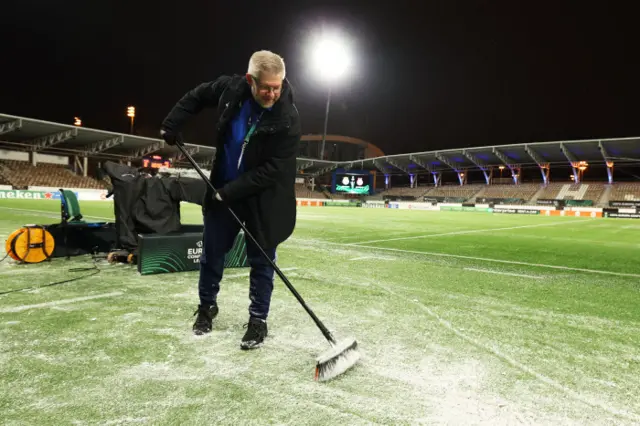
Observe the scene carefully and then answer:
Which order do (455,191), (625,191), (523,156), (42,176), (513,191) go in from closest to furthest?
(42,176)
(625,191)
(523,156)
(513,191)
(455,191)

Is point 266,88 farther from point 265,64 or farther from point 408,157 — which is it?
point 408,157

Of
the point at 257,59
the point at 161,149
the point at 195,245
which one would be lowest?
the point at 195,245

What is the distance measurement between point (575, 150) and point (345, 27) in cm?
2711

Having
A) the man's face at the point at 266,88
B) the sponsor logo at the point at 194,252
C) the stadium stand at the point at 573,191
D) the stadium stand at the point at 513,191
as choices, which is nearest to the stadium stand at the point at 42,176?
the sponsor logo at the point at 194,252

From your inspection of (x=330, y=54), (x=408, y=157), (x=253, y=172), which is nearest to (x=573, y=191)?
(x=408, y=157)

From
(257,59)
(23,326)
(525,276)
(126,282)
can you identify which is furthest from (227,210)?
(525,276)

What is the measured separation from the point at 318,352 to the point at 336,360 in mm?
300

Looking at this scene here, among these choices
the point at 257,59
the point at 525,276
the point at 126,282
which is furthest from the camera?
the point at 525,276

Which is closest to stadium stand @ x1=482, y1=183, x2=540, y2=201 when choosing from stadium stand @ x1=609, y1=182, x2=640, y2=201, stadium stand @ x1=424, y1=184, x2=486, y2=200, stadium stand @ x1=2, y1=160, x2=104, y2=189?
stadium stand @ x1=424, y1=184, x2=486, y2=200

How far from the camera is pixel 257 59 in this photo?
2.37 m

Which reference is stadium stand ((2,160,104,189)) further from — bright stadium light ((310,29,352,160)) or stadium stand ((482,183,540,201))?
stadium stand ((482,183,540,201))

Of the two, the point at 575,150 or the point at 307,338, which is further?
the point at 575,150

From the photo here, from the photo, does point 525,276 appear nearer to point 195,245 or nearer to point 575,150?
point 195,245

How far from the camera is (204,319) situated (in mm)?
2617
